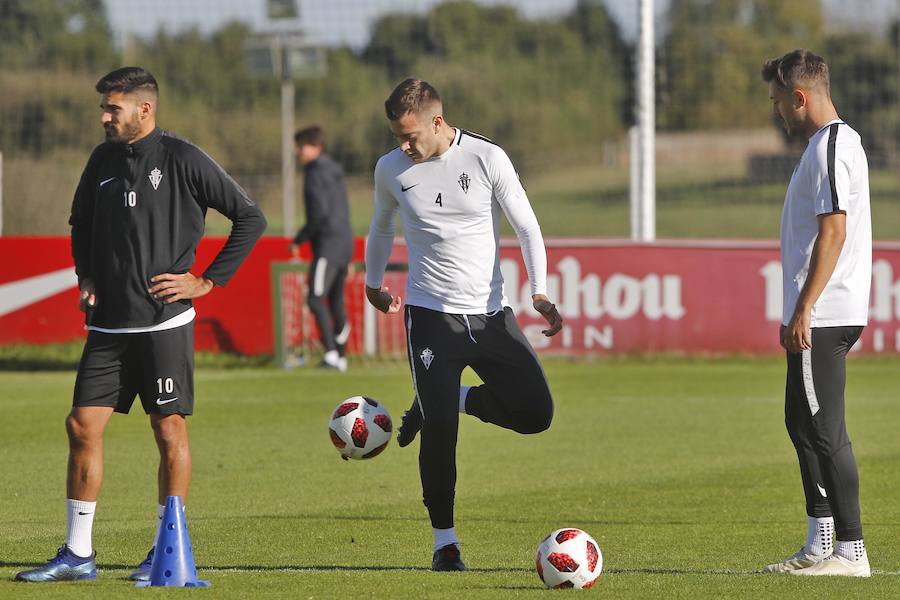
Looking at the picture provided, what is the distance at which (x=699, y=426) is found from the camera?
12.4 meters

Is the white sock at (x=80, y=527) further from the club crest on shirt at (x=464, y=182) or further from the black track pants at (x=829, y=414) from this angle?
the black track pants at (x=829, y=414)

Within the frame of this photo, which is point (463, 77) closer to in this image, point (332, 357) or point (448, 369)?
point (332, 357)

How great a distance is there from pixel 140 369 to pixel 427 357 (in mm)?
1236

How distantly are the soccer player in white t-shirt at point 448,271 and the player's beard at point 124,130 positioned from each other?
1.07 metres

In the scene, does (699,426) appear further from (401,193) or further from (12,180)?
(12,180)

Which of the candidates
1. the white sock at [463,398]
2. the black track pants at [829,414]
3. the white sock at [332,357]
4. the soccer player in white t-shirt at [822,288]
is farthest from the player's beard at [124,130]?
the white sock at [332,357]

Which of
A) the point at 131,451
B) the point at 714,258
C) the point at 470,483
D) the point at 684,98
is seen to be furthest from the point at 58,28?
the point at 470,483

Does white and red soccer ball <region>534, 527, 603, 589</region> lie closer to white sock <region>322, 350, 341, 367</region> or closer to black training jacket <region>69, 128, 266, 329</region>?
black training jacket <region>69, 128, 266, 329</region>

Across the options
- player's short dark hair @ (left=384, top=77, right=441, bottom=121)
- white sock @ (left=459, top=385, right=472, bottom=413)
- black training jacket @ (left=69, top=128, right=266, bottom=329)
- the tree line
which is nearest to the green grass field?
white sock @ (left=459, top=385, right=472, bottom=413)

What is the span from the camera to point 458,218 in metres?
6.91

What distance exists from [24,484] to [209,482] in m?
1.11

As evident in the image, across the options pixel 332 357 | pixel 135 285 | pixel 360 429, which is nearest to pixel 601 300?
pixel 332 357

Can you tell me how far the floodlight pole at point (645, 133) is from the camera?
59.2ft

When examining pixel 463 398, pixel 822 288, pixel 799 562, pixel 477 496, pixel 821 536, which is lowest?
pixel 477 496
